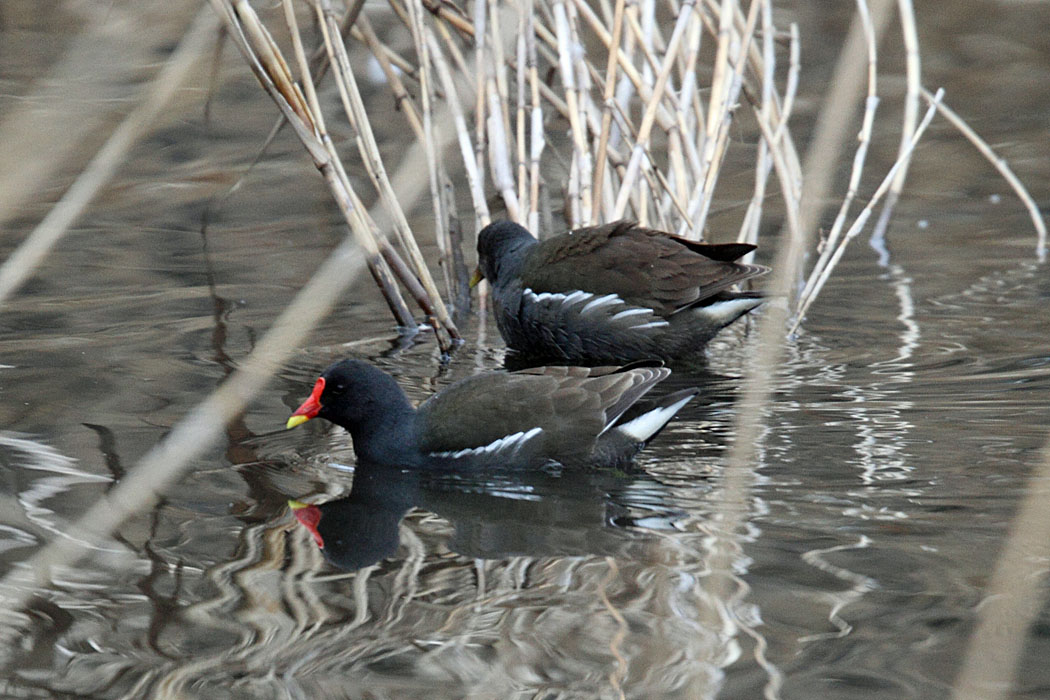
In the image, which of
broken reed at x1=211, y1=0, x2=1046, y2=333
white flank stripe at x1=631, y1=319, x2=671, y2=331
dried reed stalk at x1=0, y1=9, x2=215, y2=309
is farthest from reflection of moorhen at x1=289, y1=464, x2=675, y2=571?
dried reed stalk at x1=0, y1=9, x2=215, y2=309

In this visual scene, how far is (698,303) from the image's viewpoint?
194 inches

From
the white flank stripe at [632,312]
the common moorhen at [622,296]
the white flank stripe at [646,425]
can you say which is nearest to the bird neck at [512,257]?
the common moorhen at [622,296]

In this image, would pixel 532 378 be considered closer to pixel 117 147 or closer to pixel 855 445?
pixel 855 445

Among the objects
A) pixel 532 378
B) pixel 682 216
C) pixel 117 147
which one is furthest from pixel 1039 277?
pixel 117 147

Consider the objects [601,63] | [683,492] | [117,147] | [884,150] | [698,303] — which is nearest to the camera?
[117,147]

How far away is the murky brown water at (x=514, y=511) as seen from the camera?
8.36 ft

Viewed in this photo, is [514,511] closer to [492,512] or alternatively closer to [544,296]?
[492,512]

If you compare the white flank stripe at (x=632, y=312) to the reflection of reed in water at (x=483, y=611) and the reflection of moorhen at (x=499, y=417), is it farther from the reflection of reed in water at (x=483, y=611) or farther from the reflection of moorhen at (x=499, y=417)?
the reflection of reed in water at (x=483, y=611)

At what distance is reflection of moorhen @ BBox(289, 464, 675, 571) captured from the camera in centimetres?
323

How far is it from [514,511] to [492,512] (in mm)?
58

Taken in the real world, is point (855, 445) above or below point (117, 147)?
below

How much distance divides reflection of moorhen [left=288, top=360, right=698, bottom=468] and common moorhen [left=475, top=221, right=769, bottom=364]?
94 centimetres

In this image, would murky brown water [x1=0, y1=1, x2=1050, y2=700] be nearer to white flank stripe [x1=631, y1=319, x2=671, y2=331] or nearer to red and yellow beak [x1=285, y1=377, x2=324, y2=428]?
red and yellow beak [x1=285, y1=377, x2=324, y2=428]

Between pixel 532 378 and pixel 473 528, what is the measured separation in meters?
0.70
